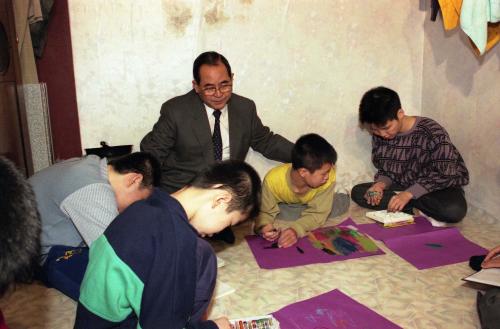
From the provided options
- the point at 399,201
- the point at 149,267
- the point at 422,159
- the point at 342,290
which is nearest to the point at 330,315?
the point at 342,290

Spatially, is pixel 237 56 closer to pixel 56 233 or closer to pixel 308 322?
pixel 56 233

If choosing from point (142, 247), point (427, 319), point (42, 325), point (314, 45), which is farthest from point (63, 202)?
point (314, 45)

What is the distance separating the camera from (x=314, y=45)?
9.37 feet

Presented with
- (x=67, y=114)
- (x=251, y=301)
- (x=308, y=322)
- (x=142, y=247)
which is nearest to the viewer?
(x=142, y=247)

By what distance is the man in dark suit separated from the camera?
7.95 feet

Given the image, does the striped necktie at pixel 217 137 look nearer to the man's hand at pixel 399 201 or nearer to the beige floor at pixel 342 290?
the beige floor at pixel 342 290

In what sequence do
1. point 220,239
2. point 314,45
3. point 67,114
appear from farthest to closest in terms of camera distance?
point 314,45 < point 67,114 < point 220,239

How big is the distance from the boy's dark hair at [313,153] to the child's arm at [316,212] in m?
0.28

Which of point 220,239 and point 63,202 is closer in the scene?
point 63,202

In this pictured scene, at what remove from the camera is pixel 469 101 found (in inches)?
105

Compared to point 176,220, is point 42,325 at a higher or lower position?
lower

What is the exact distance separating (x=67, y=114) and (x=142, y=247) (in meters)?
1.82

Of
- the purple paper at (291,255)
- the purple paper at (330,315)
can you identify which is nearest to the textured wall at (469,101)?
the purple paper at (291,255)

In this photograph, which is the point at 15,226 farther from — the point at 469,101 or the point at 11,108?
→ the point at 469,101
